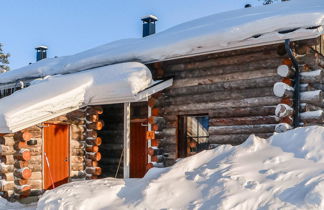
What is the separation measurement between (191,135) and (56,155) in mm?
3891

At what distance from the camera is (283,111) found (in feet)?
27.1

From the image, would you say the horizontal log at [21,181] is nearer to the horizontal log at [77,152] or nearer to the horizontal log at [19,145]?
the horizontal log at [19,145]

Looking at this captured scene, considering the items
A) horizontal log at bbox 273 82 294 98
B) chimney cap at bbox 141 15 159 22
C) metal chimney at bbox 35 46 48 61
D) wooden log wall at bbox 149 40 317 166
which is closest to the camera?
horizontal log at bbox 273 82 294 98

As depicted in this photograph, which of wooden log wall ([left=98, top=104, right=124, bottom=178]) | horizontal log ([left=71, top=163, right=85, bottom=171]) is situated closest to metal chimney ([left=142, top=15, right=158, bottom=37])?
wooden log wall ([left=98, top=104, right=124, bottom=178])

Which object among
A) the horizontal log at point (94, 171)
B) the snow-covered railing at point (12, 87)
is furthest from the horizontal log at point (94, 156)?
the snow-covered railing at point (12, 87)

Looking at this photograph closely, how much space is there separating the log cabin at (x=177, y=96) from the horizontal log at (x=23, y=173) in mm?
25

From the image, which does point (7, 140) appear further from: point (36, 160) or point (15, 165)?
point (36, 160)

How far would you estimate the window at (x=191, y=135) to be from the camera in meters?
10.6

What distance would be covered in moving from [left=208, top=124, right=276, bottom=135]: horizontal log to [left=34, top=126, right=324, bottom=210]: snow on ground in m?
1.61

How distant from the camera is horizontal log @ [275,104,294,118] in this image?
8266 millimetres

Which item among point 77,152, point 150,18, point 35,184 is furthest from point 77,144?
point 150,18

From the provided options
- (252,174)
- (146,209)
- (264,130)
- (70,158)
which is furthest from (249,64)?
(70,158)

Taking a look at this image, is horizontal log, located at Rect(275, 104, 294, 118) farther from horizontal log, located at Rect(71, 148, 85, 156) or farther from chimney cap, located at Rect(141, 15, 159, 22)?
chimney cap, located at Rect(141, 15, 159, 22)

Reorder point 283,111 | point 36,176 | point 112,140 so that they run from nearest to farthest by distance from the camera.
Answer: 1. point 283,111
2. point 36,176
3. point 112,140
